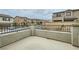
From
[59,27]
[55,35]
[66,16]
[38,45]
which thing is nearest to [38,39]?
[38,45]

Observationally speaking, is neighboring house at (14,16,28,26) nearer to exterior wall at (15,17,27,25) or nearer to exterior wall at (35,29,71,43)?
exterior wall at (15,17,27,25)

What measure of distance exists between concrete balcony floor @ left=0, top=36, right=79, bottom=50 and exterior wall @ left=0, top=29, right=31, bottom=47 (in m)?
0.08

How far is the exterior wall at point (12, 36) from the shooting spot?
8.12ft

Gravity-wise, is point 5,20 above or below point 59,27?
above

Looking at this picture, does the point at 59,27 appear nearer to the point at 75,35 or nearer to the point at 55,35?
the point at 55,35

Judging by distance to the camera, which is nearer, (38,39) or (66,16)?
(66,16)

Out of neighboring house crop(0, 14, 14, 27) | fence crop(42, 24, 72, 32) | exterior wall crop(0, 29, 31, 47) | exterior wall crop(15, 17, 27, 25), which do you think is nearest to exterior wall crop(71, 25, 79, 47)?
fence crop(42, 24, 72, 32)

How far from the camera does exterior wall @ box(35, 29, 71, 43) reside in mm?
2693

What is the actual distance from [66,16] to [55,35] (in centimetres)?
48

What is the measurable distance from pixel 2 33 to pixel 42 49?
881 millimetres

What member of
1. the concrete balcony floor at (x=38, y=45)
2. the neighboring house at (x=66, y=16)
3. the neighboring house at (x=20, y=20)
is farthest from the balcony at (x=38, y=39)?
the neighboring house at (x=66, y=16)

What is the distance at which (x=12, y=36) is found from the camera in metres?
2.60

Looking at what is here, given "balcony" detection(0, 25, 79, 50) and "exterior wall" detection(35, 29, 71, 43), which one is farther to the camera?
"exterior wall" detection(35, 29, 71, 43)
